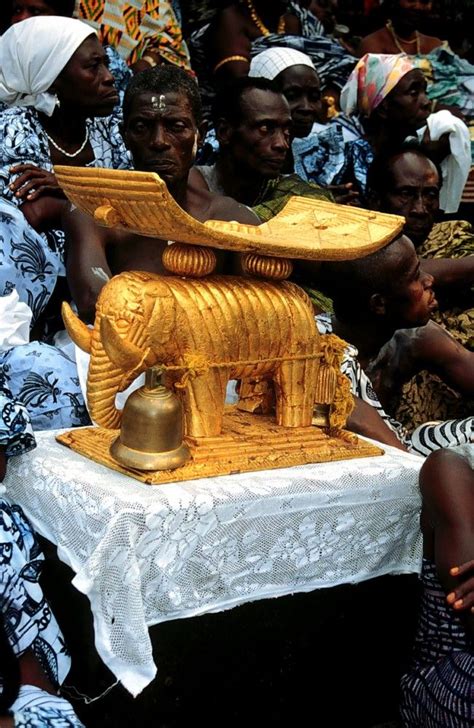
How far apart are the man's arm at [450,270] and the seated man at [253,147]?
0.53 meters

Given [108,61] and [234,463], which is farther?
[108,61]

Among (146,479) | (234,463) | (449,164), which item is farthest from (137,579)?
(449,164)

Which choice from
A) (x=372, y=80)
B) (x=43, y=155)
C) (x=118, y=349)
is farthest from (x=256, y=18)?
(x=118, y=349)

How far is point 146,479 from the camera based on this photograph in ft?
6.25

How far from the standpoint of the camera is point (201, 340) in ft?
6.70

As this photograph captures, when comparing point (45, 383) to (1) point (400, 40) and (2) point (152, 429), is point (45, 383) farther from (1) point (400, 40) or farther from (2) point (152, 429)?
(1) point (400, 40)

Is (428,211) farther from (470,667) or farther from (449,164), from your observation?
(470,667)

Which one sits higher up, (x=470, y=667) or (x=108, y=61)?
(x=108, y=61)

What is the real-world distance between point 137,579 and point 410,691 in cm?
84

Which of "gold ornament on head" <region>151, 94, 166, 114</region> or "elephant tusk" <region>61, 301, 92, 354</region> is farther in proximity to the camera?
"gold ornament on head" <region>151, 94, 166, 114</region>

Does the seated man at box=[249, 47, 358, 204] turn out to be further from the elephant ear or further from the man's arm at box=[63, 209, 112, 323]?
the elephant ear

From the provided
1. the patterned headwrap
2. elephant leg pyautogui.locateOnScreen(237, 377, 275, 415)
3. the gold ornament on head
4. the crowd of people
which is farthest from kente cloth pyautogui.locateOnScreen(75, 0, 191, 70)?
elephant leg pyautogui.locateOnScreen(237, 377, 275, 415)

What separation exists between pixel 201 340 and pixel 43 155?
160cm

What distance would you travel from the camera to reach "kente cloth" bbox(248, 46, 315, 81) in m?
4.41
